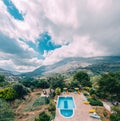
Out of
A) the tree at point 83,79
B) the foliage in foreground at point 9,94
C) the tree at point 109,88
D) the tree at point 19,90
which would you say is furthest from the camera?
the tree at point 83,79

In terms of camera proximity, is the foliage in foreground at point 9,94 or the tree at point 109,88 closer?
the foliage in foreground at point 9,94

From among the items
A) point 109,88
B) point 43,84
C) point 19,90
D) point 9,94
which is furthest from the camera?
point 43,84

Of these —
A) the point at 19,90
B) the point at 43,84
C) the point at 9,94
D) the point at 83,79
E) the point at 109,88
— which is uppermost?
the point at 83,79

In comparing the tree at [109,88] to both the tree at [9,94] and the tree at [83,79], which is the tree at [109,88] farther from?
the tree at [9,94]

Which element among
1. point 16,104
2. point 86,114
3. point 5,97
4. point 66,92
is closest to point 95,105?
point 86,114

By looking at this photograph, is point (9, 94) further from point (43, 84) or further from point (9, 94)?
point (43, 84)

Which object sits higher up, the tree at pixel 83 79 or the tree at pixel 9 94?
the tree at pixel 83 79

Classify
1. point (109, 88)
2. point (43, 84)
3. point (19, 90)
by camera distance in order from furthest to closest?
point (43, 84) → point (109, 88) → point (19, 90)

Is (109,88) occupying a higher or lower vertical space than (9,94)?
lower

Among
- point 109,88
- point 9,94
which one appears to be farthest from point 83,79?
point 9,94

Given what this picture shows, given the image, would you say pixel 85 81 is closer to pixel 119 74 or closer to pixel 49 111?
pixel 119 74

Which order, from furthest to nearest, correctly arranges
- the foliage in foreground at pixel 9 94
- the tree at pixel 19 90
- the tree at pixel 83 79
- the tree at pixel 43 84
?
the tree at pixel 83 79
the tree at pixel 43 84
the tree at pixel 19 90
the foliage in foreground at pixel 9 94

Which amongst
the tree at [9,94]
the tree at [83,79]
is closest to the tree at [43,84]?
the tree at [83,79]
